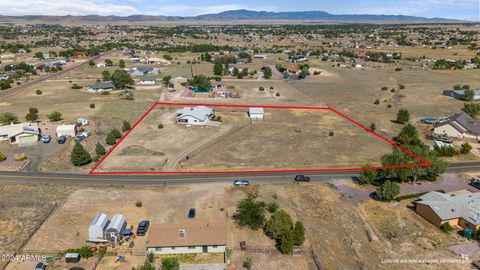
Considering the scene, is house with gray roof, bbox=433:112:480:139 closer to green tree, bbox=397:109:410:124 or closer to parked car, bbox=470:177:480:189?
green tree, bbox=397:109:410:124

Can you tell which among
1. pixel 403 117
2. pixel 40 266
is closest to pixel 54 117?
pixel 40 266

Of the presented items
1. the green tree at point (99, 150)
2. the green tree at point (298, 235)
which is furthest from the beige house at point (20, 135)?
the green tree at point (298, 235)

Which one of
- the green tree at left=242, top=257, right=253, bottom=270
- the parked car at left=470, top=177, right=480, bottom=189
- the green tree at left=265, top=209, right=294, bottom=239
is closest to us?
the green tree at left=242, top=257, right=253, bottom=270

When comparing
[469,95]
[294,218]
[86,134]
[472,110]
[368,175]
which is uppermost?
[469,95]

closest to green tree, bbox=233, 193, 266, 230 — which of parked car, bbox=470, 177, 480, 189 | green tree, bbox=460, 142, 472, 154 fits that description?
parked car, bbox=470, 177, 480, 189

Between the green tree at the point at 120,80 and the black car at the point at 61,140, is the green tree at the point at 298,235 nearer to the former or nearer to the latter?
the black car at the point at 61,140

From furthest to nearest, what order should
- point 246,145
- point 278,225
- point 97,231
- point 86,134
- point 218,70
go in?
point 218,70
point 86,134
point 246,145
point 278,225
point 97,231

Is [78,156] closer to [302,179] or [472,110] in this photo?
[302,179]
